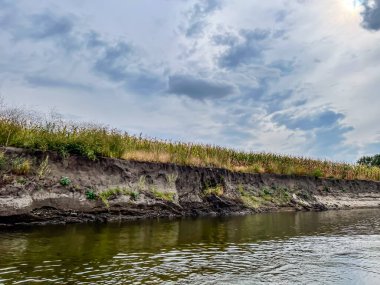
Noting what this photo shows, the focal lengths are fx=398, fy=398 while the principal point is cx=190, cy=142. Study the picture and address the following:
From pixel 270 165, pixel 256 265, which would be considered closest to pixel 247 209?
pixel 270 165

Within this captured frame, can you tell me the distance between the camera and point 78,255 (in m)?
10.6

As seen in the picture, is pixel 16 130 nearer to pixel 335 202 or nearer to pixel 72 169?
pixel 72 169

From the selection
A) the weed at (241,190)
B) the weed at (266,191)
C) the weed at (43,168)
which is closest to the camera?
the weed at (43,168)

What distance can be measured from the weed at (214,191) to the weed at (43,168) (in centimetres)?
1043

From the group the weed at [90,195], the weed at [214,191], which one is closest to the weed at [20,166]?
the weed at [90,195]

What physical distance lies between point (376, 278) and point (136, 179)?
50.2 ft

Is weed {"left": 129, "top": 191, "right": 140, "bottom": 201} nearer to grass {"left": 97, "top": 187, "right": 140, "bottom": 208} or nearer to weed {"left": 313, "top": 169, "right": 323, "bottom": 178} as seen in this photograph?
grass {"left": 97, "top": 187, "right": 140, "bottom": 208}

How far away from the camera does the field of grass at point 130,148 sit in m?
19.2

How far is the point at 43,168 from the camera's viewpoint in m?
18.5

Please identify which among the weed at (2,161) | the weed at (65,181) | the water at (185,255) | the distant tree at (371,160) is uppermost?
the distant tree at (371,160)

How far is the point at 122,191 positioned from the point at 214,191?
708 centimetres

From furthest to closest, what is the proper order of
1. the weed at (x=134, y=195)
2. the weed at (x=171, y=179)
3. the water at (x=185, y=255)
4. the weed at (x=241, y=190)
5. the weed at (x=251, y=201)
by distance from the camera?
the weed at (x=241, y=190) < the weed at (x=251, y=201) < the weed at (x=171, y=179) < the weed at (x=134, y=195) < the water at (x=185, y=255)

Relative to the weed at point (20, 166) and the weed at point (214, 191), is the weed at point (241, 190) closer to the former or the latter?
the weed at point (214, 191)

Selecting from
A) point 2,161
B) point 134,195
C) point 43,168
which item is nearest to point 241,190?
point 134,195
